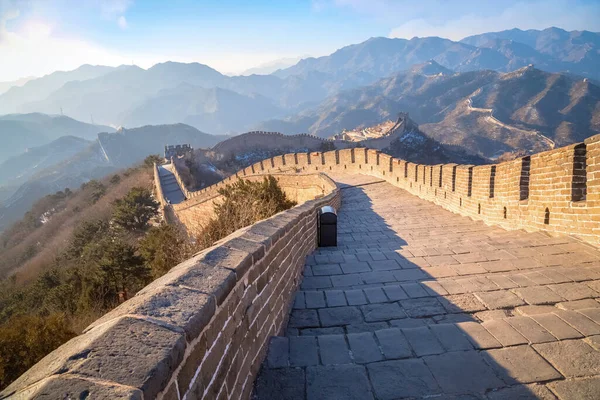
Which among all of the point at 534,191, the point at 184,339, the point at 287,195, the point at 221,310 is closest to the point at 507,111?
the point at 287,195

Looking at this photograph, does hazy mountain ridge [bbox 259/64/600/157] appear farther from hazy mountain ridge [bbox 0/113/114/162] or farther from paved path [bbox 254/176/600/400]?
hazy mountain ridge [bbox 0/113/114/162]

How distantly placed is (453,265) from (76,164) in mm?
131145

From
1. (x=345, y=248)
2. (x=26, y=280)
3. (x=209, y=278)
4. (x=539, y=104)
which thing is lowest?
(x=26, y=280)

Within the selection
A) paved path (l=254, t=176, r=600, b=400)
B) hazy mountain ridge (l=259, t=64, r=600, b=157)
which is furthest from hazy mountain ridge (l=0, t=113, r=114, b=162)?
paved path (l=254, t=176, r=600, b=400)

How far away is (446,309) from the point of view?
258 centimetres

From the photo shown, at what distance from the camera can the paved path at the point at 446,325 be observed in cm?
164

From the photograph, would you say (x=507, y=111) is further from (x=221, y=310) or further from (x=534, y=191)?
(x=221, y=310)

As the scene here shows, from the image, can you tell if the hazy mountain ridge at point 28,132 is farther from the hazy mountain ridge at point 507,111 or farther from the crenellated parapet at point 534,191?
the crenellated parapet at point 534,191

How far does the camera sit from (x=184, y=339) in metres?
1.10

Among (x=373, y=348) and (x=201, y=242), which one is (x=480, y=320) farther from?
(x=201, y=242)

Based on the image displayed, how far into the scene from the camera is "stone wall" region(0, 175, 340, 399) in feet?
2.90

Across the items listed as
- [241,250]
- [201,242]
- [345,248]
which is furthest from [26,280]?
[241,250]

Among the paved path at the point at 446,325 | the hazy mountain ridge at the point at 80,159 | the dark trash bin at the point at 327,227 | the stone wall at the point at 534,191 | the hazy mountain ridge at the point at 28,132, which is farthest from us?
the hazy mountain ridge at the point at 28,132

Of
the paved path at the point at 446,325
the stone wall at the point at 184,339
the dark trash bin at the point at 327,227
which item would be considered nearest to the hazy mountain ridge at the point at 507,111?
the dark trash bin at the point at 327,227
